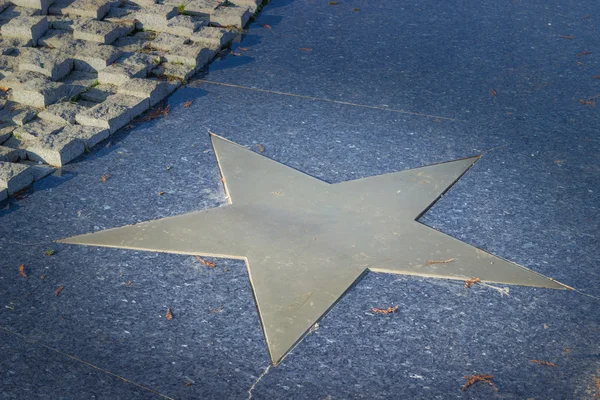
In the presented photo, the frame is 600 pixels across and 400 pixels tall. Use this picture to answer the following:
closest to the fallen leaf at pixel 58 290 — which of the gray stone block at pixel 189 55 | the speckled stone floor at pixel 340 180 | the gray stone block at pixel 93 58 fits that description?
the speckled stone floor at pixel 340 180

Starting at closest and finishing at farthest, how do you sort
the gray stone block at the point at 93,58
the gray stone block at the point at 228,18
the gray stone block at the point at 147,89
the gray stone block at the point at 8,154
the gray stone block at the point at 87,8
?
the gray stone block at the point at 8,154, the gray stone block at the point at 147,89, the gray stone block at the point at 93,58, the gray stone block at the point at 87,8, the gray stone block at the point at 228,18

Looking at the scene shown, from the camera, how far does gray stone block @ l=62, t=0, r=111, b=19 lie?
579cm

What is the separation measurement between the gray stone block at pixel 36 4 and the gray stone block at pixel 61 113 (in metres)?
1.48

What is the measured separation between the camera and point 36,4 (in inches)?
229

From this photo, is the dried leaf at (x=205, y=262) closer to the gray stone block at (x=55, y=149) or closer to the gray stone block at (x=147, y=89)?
the gray stone block at (x=55, y=149)

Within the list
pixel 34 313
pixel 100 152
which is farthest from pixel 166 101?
pixel 34 313

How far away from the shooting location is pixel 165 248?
361 centimetres

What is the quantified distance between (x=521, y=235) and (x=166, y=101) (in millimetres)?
2473

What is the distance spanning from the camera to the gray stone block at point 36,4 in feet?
19.0

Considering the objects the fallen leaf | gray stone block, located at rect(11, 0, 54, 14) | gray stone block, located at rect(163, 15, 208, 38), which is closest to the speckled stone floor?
the fallen leaf

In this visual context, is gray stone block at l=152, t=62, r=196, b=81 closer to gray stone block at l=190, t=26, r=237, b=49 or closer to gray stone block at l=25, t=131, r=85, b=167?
gray stone block at l=190, t=26, r=237, b=49

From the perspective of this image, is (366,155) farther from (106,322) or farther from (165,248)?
(106,322)

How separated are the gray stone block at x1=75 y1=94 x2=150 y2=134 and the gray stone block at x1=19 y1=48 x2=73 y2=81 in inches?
20.5

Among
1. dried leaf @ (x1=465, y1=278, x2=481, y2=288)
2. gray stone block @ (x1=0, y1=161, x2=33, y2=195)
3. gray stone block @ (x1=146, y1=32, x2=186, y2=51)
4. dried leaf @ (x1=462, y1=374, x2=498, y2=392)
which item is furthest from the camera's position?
gray stone block @ (x1=146, y1=32, x2=186, y2=51)
